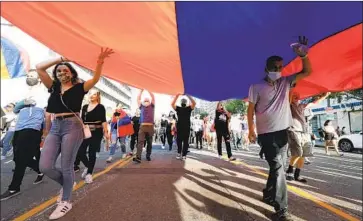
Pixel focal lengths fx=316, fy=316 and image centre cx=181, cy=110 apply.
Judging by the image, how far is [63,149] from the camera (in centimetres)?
351

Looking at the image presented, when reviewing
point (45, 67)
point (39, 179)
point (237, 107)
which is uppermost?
point (237, 107)

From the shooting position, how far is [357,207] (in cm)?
420

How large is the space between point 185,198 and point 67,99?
82.6 inches

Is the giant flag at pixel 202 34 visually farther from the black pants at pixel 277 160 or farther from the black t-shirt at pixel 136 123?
the black t-shirt at pixel 136 123

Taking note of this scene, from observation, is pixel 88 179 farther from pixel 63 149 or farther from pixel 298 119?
pixel 298 119

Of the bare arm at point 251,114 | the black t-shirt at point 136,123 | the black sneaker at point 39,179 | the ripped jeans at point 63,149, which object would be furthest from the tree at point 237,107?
the ripped jeans at point 63,149

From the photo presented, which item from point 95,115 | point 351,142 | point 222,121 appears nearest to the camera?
point 95,115

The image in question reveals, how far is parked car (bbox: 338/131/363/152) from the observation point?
16625 mm

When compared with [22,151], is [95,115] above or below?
above

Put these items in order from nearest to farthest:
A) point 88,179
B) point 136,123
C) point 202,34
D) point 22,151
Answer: point 202,34 < point 22,151 < point 88,179 < point 136,123

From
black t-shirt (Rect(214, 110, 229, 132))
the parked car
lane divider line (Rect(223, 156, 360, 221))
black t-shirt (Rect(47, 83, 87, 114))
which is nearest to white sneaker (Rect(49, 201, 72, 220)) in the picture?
black t-shirt (Rect(47, 83, 87, 114))

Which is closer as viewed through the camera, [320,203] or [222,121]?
[320,203]

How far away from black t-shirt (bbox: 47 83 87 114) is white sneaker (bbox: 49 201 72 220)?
105 cm

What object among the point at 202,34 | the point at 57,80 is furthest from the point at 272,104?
the point at 57,80
